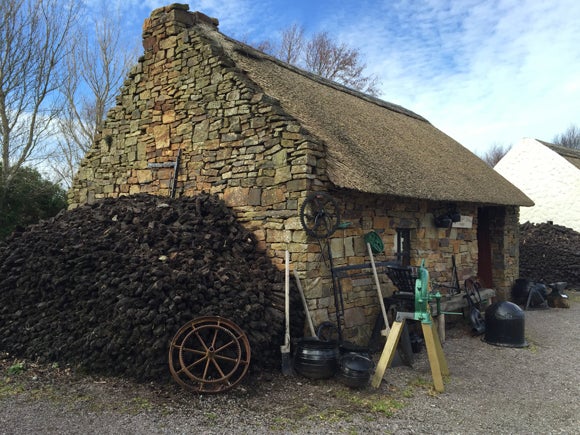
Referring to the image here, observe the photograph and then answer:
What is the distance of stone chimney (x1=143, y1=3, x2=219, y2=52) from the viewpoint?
26.3ft

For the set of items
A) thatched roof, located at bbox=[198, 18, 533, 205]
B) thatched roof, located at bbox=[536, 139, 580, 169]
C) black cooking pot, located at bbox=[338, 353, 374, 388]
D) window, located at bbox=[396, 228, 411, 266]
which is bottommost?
black cooking pot, located at bbox=[338, 353, 374, 388]

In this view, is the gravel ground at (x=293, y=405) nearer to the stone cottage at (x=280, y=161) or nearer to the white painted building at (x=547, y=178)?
the stone cottage at (x=280, y=161)

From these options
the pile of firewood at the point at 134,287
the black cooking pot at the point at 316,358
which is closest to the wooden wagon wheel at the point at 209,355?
the pile of firewood at the point at 134,287

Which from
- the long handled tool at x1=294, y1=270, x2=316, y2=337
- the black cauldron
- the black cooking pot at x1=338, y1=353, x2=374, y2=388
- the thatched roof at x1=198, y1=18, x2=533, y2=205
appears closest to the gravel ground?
Answer: the black cooking pot at x1=338, y1=353, x2=374, y2=388

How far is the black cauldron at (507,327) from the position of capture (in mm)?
7477

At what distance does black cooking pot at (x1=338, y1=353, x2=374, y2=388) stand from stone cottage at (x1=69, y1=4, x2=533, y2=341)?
0.93 m

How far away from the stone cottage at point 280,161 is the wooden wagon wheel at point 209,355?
53.3 inches

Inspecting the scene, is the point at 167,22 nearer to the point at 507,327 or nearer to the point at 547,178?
the point at 507,327

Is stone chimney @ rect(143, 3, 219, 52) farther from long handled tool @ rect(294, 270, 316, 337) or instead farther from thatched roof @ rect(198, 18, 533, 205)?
long handled tool @ rect(294, 270, 316, 337)

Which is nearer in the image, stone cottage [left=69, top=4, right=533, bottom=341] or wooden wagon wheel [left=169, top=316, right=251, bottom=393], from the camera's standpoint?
wooden wagon wheel [left=169, top=316, right=251, bottom=393]

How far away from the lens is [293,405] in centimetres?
476

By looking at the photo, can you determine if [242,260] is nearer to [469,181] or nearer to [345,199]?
[345,199]

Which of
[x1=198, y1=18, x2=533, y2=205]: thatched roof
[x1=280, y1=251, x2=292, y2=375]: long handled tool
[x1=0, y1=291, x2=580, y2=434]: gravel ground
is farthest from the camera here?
[x1=198, y1=18, x2=533, y2=205]: thatched roof

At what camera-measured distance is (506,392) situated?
17.9 ft
